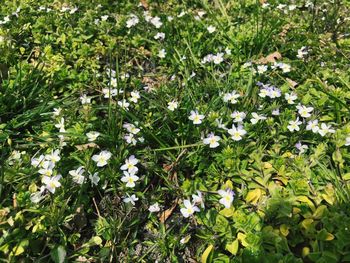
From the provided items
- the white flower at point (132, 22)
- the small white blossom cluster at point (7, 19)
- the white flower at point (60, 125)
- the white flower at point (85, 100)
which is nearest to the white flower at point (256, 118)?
the white flower at point (85, 100)

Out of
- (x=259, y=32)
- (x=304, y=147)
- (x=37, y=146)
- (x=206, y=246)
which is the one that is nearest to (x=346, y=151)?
(x=304, y=147)

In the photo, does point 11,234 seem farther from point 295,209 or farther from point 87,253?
point 295,209

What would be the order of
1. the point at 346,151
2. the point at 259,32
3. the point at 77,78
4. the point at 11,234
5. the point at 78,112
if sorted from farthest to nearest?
the point at 259,32 → the point at 77,78 → the point at 78,112 → the point at 346,151 → the point at 11,234

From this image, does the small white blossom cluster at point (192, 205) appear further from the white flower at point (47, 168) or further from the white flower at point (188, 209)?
the white flower at point (47, 168)

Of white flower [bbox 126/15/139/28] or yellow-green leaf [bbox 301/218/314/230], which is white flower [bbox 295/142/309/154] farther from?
white flower [bbox 126/15/139/28]

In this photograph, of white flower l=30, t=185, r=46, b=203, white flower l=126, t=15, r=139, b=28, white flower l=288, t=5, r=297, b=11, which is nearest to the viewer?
white flower l=30, t=185, r=46, b=203

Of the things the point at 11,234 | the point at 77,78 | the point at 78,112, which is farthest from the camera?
the point at 77,78

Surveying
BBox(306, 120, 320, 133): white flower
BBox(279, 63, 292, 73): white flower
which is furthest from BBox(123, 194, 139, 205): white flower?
BBox(279, 63, 292, 73): white flower
